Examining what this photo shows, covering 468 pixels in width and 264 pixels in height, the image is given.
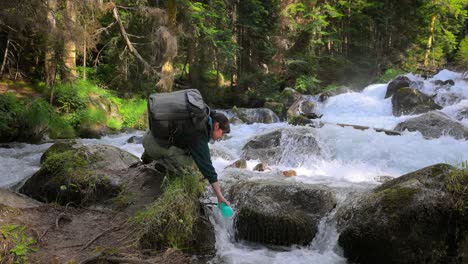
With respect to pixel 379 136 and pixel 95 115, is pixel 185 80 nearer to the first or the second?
pixel 95 115

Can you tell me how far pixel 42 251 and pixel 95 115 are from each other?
11.2 meters

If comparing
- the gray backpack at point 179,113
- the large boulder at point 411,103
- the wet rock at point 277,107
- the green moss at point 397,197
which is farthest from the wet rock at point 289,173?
the wet rock at point 277,107

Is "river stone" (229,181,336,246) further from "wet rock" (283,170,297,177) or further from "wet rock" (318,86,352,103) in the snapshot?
"wet rock" (318,86,352,103)

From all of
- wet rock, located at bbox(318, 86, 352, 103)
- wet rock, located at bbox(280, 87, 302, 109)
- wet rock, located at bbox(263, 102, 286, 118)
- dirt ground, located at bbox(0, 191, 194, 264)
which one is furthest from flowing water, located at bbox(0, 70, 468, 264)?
wet rock, located at bbox(280, 87, 302, 109)

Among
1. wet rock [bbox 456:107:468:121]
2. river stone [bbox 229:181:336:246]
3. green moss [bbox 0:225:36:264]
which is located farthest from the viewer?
wet rock [bbox 456:107:468:121]

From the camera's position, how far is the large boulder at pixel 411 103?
1602 cm

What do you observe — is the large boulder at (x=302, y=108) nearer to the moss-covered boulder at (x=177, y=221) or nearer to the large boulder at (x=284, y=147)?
the large boulder at (x=284, y=147)

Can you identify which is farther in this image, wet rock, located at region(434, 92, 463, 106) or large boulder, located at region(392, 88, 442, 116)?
wet rock, located at region(434, 92, 463, 106)

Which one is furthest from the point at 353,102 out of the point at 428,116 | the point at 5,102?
the point at 5,102

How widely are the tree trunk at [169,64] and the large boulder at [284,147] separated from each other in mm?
5922

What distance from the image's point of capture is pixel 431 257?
397cm

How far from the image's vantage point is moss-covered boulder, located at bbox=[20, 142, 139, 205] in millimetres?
5184

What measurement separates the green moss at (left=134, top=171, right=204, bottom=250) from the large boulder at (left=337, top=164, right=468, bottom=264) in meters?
1.86

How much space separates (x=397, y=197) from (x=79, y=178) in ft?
13.7
